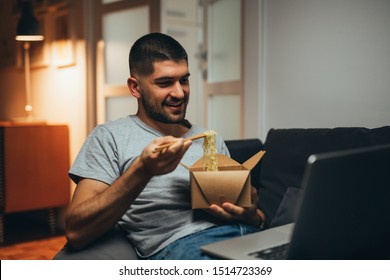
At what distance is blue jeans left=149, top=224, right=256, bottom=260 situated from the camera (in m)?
1.16

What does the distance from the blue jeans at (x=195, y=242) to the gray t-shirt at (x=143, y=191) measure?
0.02 meters

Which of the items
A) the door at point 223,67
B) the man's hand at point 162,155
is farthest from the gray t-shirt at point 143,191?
the door at point 223,67

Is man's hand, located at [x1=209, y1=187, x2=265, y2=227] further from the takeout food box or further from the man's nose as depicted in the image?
the man's nose

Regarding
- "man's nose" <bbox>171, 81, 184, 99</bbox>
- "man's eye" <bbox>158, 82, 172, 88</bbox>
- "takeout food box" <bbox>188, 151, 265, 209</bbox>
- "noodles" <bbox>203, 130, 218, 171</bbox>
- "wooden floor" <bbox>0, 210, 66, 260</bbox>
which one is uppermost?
"man's eye" <bbox>158, 82, 172, 88</bbox>

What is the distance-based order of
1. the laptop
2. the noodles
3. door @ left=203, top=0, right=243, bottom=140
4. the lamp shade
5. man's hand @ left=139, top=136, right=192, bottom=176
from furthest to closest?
the lamp shade < door @ left=203, top=0, right=243, bottom=140 < the noodles < man's hand @ left=139, top=136, right=192, bottom=176 < the laptop

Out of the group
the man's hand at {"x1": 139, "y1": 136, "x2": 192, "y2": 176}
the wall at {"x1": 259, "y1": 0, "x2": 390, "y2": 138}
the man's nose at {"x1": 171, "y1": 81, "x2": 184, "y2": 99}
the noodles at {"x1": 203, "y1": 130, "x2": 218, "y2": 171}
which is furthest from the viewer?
the wall at {"x1": 259, "y1": 0, "x2": 390, "y2": 138}

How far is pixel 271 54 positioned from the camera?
7.03ft

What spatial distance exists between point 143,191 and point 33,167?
221cm

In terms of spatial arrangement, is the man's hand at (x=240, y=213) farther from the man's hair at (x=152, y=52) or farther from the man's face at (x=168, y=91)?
the man's hair at (x=152, y=52)

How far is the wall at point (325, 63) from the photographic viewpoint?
169 cm

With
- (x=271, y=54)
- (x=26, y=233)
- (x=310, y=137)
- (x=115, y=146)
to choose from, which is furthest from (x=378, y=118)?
(x=26, y=233)

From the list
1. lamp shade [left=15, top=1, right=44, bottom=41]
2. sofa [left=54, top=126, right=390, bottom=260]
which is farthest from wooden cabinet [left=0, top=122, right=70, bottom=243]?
sofa [left=54, top=126, right=390, bottom=260]

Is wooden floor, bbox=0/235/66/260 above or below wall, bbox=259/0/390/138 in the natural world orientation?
below

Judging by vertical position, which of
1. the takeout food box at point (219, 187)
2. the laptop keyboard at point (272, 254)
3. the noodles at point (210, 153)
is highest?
the noodles at point (210, 153)
